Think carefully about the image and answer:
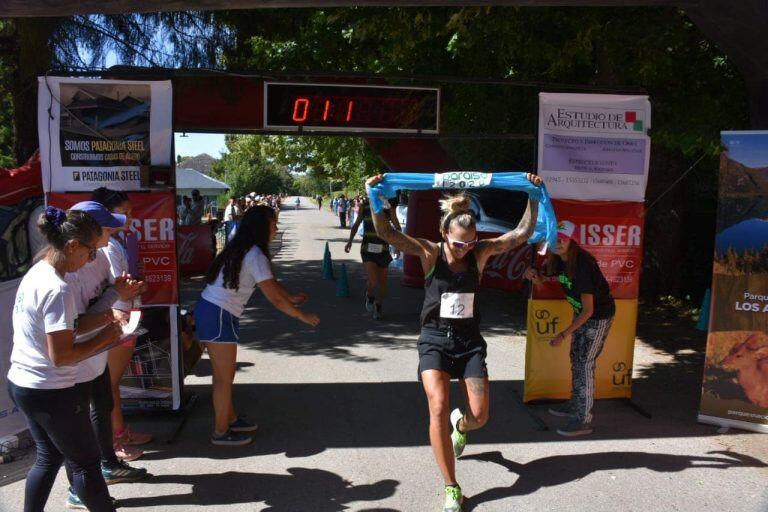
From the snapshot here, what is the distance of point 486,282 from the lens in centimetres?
1261

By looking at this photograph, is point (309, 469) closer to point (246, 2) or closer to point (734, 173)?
point (246, 2)

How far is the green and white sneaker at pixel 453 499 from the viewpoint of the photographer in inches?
161

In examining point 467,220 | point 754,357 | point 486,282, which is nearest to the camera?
point 467,220

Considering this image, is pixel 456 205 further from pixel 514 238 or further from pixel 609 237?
pixel 609 237

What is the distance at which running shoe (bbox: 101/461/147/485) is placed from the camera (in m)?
4.45

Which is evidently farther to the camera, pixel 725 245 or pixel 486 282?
pixel 486 282

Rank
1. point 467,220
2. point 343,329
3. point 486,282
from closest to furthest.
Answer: point 467,220 → point 343,329 → point 486,282

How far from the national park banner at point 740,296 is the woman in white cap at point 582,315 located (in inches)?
41.7

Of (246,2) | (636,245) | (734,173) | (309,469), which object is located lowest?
Result: (309,469)

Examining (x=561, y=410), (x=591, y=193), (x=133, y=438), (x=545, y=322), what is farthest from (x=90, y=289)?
(x=591, y=193)

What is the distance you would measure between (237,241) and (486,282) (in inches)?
329

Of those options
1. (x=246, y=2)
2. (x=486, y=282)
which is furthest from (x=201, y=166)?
(x=246, y=2)

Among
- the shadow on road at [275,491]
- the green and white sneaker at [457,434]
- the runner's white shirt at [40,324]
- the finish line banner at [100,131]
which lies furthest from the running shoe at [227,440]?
the finish line banner at [100,131]

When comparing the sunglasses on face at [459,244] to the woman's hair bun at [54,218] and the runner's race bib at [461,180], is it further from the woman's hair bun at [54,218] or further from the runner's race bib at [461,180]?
the woman's hair bun at [54,218]
